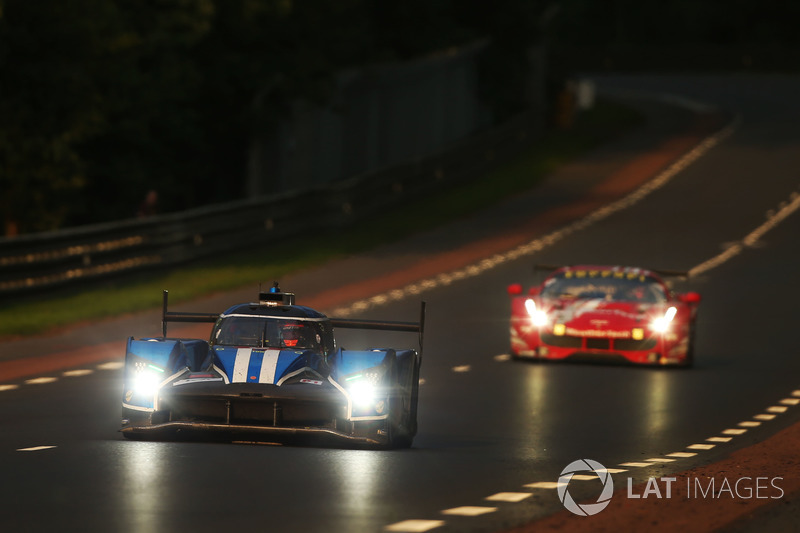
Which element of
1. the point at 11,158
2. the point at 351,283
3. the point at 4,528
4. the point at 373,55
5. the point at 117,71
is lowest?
the point at 4,528

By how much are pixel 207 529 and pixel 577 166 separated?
49.8 meters

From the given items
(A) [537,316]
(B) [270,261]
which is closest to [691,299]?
(A) [537,316]

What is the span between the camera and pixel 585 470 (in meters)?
13.1

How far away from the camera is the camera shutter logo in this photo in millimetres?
11047

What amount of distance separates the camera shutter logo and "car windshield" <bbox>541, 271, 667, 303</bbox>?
9.94 m

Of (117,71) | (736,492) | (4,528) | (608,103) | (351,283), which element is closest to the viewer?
(4,528)

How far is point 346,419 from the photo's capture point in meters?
13.9

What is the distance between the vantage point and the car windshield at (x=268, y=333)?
48.2 ft

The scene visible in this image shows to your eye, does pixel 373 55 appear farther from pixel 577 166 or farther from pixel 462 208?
pixel 462 208

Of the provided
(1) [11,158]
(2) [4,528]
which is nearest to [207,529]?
(2) [4,528]

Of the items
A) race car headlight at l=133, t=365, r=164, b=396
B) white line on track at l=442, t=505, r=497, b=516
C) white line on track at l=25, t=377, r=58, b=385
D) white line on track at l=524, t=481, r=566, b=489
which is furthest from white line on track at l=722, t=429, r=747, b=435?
white line on track at l=25, t=377, r=58, b=385

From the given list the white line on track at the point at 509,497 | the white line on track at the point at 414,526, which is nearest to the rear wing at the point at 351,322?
the white line on track at the point at 509,497

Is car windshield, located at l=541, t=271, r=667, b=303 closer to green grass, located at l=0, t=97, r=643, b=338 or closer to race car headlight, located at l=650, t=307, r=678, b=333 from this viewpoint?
race car headlight, located at l=650, t=307, r=678, b=333

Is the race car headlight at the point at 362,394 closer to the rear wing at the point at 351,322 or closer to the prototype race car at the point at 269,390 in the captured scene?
the prototype race car at the point at 269,390
